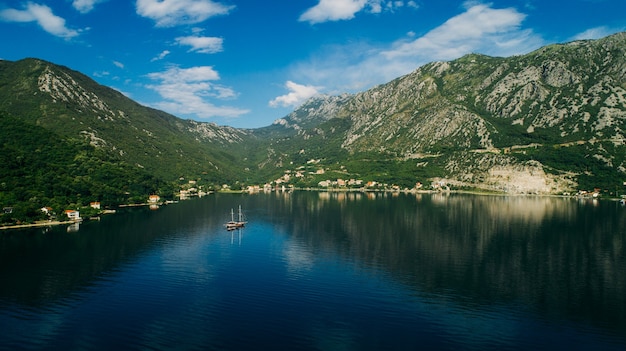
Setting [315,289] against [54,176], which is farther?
[54,176]

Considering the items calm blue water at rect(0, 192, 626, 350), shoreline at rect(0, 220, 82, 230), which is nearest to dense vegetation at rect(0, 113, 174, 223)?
shoreline at rect(0, 220, 82, 230)

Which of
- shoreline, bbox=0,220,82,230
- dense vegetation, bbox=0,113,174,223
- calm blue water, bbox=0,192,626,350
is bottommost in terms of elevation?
calm blue water, bbox=0,192,626,350

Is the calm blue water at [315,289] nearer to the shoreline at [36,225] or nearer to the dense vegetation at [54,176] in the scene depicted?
the shoreline at [36,225]

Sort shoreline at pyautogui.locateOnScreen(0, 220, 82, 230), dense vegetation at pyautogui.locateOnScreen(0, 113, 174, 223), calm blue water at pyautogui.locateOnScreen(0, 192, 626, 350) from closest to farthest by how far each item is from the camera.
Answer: calm blue water at pyautogui.locateOnScreen(0, 192, 626, 350) < shoreline at pyautogui.locateOnScreen(0, 220, 82, 230) < dense vegetation at pyautogui.locateOnScreen(0, 113, 174, 223)

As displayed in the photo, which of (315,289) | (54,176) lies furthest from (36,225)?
(315,289)

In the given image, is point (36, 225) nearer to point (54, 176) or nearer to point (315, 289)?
point (54, 176)

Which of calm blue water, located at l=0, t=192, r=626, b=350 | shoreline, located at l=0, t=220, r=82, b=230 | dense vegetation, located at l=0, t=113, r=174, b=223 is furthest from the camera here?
dense vegetation, located at l=0, t=113, r=174, b=223

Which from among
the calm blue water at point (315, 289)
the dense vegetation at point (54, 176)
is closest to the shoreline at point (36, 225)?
the dense vegetation at point (54, 176)

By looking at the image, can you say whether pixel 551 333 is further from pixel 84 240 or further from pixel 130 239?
pixel 84 240

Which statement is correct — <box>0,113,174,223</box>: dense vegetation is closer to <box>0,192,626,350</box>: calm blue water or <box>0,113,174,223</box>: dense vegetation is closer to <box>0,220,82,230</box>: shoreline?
<box>0,220,82,230</box>: shoreline
